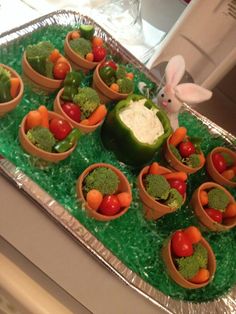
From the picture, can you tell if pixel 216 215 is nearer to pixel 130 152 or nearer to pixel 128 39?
pixel 130 152

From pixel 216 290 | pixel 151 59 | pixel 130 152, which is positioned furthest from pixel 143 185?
pixel 151 59

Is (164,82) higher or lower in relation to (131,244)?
higher

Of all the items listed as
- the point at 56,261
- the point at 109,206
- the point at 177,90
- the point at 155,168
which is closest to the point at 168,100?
the point at 177,90

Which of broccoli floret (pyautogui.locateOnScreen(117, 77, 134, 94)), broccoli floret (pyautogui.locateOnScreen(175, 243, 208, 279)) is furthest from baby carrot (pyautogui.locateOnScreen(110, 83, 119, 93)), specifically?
broccoli floret (pyautogui.locateOnScreen(175, 243, 208, 279))

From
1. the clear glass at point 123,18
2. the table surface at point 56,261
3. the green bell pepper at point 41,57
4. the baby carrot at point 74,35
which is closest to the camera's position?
the table surface at point 56,261

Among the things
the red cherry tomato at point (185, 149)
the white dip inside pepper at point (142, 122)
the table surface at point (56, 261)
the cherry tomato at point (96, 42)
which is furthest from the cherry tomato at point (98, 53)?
the table surface at point (56, 261)

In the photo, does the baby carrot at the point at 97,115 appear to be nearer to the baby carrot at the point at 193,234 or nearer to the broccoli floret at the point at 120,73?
the broccoli floret at the point at 120,73
